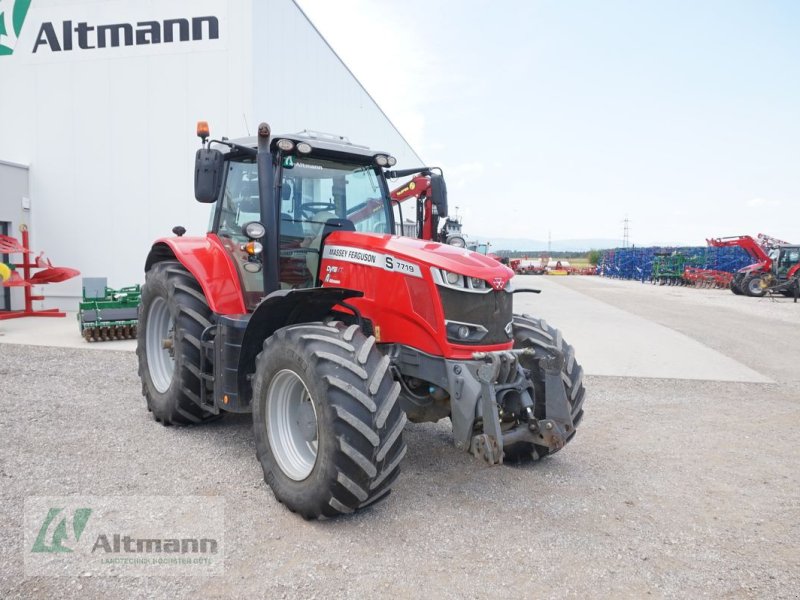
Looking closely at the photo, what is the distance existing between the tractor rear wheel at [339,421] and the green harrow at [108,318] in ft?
22.5

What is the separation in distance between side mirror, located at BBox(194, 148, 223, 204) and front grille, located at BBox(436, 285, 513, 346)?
1821mm

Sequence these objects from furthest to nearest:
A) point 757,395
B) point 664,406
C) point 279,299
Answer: point 757,395 < point 664,406 < point 279,299

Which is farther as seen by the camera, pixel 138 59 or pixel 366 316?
pixel 138 59

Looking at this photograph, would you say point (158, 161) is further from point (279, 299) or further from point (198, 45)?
point (279, 299)

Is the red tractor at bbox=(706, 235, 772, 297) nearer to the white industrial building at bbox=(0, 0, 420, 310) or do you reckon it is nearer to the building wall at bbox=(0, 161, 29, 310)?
the white industrial building at bbox=(0, 0, 420, 310)

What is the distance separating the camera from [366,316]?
4.12m

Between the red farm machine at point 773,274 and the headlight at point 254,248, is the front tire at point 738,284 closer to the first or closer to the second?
the red farm machine at point 773,274

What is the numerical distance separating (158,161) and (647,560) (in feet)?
40.0

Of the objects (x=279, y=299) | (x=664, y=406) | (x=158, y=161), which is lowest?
(x=664, y=406)

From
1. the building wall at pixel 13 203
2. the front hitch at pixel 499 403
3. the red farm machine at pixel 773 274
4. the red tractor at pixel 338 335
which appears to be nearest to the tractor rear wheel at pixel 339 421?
the red tractor at pixel 338 335

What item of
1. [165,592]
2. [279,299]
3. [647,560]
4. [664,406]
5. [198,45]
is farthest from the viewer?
[198,45]

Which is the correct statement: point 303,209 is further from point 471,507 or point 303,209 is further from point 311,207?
point 471,507

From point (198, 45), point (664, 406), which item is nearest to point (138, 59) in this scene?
point (198, 45)

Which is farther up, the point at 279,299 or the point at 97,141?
the point at 97,141
